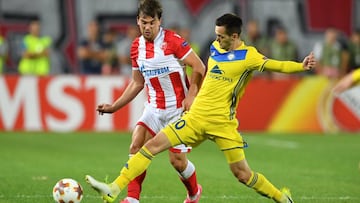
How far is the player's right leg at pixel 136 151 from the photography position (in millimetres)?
9641

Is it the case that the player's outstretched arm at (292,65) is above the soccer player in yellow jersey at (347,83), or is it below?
above

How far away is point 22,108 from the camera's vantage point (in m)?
20.4

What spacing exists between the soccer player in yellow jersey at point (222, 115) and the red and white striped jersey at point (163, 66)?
2.06ft

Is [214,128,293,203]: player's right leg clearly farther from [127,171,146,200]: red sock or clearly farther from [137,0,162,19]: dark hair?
[137,0,162,19]: dark hair

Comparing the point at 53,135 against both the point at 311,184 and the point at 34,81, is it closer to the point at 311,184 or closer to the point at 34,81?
the point at 34,81

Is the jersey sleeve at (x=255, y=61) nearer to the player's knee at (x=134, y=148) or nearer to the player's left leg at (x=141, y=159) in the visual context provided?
the player's left leg at (x=141, y=159)

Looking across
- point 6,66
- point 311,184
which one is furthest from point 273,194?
point 6,66

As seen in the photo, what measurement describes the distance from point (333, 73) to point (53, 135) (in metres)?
7.12

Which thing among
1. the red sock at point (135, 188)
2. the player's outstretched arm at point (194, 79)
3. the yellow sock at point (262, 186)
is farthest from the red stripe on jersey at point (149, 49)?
the yellow sock at point (262, 186)

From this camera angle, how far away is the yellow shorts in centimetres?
911

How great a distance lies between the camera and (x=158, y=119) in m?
9.90

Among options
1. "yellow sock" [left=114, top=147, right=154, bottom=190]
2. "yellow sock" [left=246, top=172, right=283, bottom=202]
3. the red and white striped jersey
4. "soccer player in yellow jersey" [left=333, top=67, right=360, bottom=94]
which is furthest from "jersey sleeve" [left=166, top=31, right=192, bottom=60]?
"soccer player in yellow jersey" [left=333, top=67, right=360, bottom=94]

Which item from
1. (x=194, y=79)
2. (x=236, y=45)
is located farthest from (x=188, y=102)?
(x=236, y=45)

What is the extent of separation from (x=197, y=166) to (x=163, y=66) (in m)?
4.93
